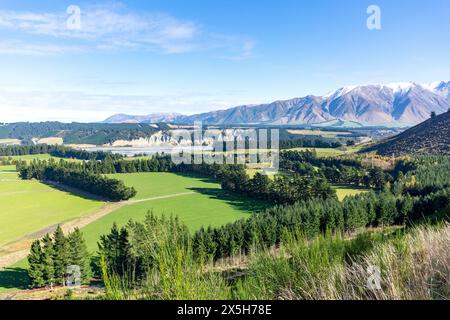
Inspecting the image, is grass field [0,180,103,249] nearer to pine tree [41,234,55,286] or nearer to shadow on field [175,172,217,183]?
pine tree [41,234,55,286]

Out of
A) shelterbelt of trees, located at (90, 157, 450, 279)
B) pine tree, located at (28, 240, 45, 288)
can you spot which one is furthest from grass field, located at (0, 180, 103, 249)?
shelterbelt of trees, located at (90, 157, 450, 279)

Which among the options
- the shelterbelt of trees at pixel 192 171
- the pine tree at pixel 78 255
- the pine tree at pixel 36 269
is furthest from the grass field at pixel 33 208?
the pine tree at pixel 78 255

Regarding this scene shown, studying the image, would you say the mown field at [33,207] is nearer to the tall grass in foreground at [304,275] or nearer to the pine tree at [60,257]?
the pine tree at [60,257]

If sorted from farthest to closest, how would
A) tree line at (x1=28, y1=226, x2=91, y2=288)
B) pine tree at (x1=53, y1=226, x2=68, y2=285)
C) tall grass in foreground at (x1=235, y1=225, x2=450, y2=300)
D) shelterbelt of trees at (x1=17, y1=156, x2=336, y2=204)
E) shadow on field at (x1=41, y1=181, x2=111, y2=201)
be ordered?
shadow on field at (x1=41, y1=181, x2=111, y2=201) < shelterbelt of trees at (x1=17, y1=156, x2=336, y2=204) < pine tree at (x1=53, y1=226, x2=68, y2=285) < tree line at (x1=28, y1=226, x2=91, y2=288) < tall grass in foreground at (x1=235, y1=225, x2=450, y2=300)

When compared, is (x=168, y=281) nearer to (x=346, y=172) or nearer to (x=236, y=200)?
(x=236, y=200)
